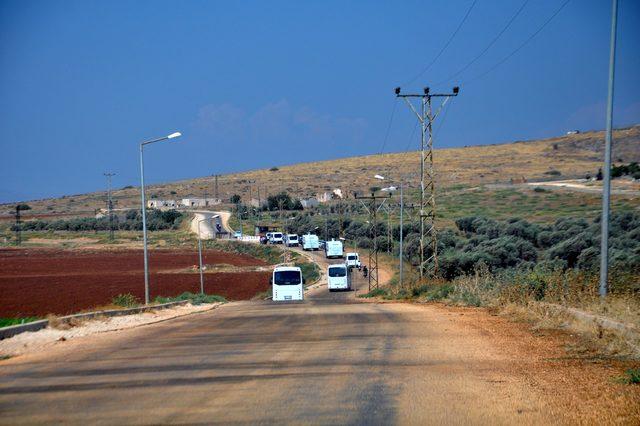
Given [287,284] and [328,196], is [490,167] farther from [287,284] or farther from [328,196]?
[287,284]

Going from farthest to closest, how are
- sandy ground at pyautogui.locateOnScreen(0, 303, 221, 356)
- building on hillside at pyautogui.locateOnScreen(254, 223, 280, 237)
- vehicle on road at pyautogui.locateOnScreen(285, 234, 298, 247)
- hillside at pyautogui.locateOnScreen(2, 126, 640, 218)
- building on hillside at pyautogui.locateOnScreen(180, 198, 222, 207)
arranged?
building on hillside at pyautogui.locateOnScreen(180, 198, 222, 207) < hillside at pyautogui.locateOnScreen(2, 126, 640, 218) < building on hillside at pyautogui.locateOnScreen(254, 223, 280, 237) < vehicle on road at pyautogui.locateOnScreen(285, 234, 298, 247) < sandy ground at pyautogui.locateOnScreen(0, 303, 221, 356)

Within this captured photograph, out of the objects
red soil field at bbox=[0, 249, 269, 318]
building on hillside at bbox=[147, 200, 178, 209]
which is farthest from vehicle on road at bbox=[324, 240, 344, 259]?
building on hillside at bbox=[147, 200, 178, 209]

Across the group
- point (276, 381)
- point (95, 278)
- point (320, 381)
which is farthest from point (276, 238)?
point (320, 381)

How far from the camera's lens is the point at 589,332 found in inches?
583

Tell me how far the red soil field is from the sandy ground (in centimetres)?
1265

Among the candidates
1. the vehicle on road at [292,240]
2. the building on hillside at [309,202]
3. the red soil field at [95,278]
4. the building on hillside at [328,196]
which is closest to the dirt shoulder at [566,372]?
the red soil field at [95,278]

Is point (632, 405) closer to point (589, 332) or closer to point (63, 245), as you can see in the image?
point (589, 332)

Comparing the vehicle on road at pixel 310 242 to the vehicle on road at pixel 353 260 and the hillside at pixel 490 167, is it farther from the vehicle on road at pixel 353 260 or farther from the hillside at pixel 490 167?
→ the hillside at pixel 490 167

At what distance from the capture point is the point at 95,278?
7069cm

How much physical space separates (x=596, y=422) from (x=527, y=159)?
560ft

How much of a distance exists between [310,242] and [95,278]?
130ft

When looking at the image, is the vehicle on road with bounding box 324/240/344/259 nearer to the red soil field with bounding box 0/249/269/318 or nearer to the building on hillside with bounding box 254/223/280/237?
the red soil field with bounding box 0/249/269/318

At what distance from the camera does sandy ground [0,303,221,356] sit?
647 inches

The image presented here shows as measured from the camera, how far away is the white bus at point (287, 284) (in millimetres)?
46812
